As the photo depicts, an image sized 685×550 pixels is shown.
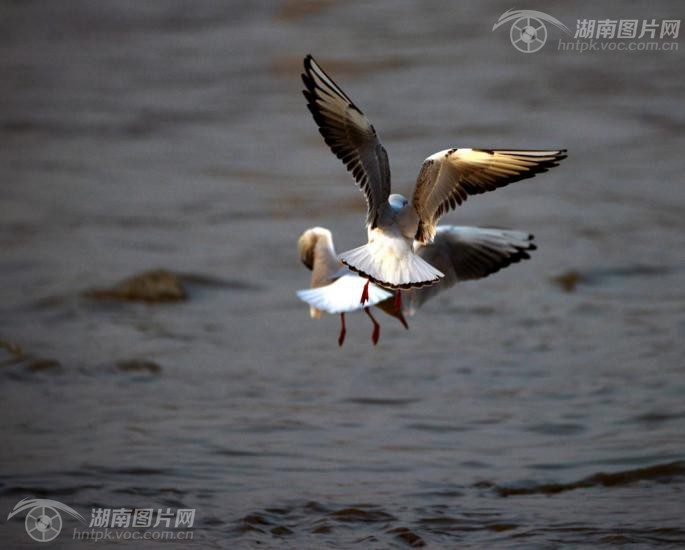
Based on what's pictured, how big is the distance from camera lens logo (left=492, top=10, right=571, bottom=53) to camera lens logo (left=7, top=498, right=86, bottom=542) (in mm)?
9223

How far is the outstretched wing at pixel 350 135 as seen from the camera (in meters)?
5.50

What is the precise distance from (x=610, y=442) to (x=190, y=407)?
224 centimetres

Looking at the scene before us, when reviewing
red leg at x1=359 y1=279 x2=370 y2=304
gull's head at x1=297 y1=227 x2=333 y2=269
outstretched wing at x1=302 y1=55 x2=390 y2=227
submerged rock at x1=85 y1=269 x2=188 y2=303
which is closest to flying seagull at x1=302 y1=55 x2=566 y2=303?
outstretched wing at x1=302 y1=55 x2=390 y2=227

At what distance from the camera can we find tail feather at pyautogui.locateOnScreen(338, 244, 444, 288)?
5.49 m

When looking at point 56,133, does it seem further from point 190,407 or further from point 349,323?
point 190,407

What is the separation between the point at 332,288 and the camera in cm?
652

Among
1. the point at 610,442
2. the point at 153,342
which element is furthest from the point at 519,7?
the point at 610,442

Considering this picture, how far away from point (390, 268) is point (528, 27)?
9.34 m

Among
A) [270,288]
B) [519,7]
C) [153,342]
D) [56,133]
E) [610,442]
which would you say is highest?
[519,7]

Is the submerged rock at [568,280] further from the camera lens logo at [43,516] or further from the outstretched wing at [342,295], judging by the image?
the camera lens logo at [43,516]

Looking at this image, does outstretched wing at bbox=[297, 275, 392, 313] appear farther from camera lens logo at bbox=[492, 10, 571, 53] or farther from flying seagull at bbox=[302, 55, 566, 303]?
camera lens logo at bbox=[492, 10, 571, 53]

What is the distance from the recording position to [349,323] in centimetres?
867

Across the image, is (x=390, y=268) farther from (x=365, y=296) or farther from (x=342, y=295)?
(x=342, y=295)

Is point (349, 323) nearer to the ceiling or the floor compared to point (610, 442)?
nearer to the ceiling
